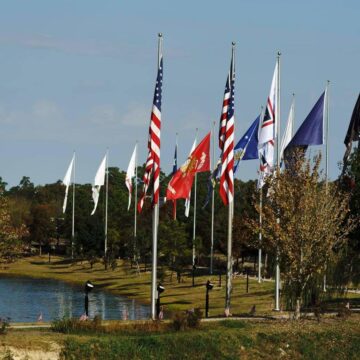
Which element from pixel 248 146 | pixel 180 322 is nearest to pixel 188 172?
pixel 248 146

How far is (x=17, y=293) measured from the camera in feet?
251

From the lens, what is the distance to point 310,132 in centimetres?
4431

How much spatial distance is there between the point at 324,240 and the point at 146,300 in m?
37.9

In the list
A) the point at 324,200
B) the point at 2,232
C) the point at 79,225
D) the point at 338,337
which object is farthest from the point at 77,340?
the point at 79,225

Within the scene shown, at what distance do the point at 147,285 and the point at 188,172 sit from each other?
128 feet

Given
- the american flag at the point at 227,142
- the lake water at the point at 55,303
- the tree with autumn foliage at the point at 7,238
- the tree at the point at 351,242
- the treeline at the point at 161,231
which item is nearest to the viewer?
the tree with autumn foliage at the point at 7,238

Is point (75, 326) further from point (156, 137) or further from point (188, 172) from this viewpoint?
point (188, 172)

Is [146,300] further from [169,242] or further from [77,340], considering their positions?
[77,340]

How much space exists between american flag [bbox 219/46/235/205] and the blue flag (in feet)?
20.0

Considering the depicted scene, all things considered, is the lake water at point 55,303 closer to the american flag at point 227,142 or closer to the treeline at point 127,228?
the treeline at point 127,228

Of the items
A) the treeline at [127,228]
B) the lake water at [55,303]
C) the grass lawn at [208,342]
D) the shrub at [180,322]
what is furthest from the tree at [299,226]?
the treeline at [127,228]

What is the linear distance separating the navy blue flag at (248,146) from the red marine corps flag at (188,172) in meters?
1.65

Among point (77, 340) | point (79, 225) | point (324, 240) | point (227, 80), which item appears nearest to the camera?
point (77, 340)

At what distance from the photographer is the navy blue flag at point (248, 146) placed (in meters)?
45.4
